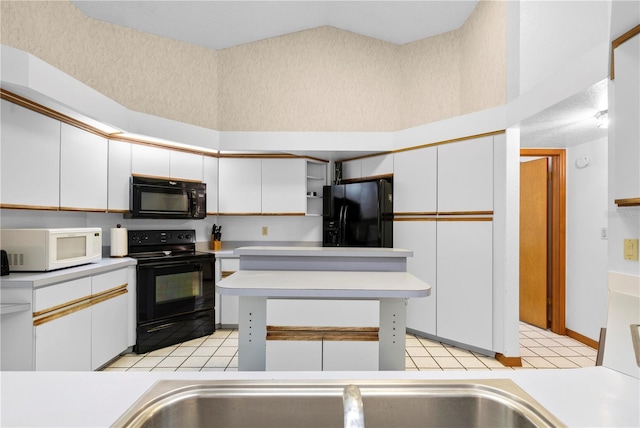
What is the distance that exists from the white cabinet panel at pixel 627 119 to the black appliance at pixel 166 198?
3.68 meters

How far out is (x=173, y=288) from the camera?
349cm

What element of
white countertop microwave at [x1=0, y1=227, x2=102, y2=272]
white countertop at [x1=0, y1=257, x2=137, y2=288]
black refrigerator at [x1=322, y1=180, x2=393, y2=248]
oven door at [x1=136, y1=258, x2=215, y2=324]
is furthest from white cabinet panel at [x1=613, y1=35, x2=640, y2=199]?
oven door at [x1=136, y1=258, x2=215, y2=324]

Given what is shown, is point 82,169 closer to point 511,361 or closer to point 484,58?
point 484,58

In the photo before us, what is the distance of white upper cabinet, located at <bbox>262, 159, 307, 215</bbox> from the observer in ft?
14.4

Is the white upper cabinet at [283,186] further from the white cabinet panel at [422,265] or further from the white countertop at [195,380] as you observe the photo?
the white countertop at [195,380]

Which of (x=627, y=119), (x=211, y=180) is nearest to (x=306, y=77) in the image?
(x=211, y=180)

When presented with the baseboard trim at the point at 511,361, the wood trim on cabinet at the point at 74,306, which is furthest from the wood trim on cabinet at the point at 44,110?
the baseboard trim at the point at 511,361

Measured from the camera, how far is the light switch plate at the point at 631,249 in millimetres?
1129

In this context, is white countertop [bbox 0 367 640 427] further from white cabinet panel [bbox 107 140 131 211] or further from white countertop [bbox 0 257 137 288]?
white cabinet panel [bbox 107 140 131 211]

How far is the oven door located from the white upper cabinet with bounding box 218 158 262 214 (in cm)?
85

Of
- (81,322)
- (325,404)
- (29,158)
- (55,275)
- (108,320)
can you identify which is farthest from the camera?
(108,320)

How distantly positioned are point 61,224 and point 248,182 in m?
1.97

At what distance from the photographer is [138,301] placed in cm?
327

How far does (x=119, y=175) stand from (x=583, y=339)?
16.8 feet
